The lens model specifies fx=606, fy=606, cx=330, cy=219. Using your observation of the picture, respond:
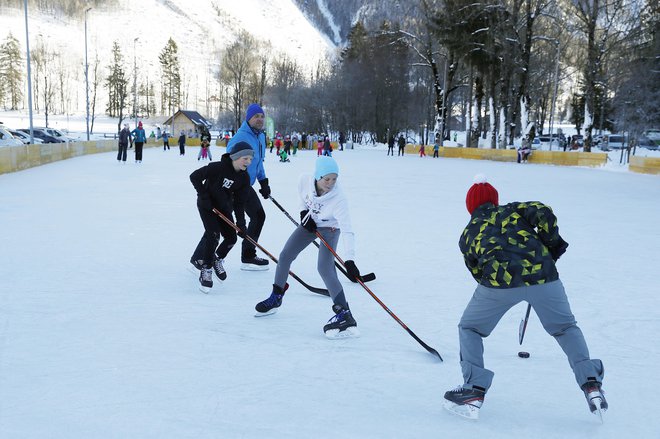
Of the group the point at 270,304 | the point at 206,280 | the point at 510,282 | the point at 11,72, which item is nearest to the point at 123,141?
the point at 206,280

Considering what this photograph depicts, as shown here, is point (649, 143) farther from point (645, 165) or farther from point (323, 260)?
point (323, 260)

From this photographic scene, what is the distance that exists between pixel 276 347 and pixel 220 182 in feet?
5.45

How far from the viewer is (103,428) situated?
2.74 meters

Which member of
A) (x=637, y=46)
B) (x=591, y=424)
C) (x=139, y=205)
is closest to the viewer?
(x=591, y=424)

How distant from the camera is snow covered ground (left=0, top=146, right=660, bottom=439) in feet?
9.50

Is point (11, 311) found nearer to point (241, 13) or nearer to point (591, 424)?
point (591, 424)

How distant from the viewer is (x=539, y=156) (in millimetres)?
29875

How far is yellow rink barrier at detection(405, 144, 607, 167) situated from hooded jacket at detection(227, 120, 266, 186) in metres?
23.5

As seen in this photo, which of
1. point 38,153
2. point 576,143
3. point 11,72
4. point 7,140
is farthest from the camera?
point 11,72

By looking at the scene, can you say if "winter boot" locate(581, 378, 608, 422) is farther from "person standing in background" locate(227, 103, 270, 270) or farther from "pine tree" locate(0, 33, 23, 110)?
"pine tree" locate(0, 33, 23, 110)

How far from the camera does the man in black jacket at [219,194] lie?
494 cm

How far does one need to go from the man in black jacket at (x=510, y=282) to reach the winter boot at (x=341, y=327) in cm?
123

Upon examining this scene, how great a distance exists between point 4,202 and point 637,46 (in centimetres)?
2959

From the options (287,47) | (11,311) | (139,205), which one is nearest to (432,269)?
(11,311)
